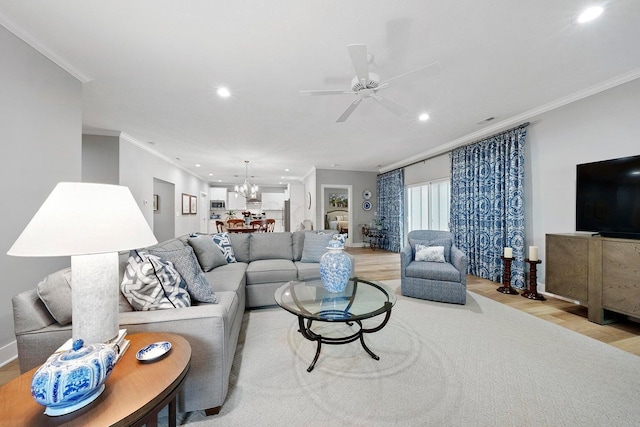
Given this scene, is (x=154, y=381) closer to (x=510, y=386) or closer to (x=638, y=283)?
(x=510, y=386)

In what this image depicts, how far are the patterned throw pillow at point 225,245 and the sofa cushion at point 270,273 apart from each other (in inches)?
15.9

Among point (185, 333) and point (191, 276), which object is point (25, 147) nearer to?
point (191, 276)

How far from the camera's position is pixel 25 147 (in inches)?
76.9

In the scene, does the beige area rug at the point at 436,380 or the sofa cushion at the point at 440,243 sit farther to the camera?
the sofa cushion at the point at 440,243

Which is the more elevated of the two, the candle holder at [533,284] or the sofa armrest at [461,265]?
the sofa armrest at [461,265]

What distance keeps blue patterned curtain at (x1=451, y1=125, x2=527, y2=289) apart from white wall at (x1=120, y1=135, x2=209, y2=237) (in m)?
6.25

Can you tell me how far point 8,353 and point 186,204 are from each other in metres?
5.95

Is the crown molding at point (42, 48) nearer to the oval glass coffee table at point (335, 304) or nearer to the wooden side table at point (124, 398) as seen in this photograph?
the wooden side table at point (124, 398)

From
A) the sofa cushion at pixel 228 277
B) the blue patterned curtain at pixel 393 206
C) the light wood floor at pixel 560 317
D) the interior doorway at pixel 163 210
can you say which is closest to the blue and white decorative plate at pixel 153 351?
the sofa cushion at pixel 228 277

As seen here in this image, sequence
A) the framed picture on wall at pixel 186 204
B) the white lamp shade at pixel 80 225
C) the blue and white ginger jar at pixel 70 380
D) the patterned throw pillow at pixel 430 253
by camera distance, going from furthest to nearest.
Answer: the framed picture on wall at pixel 186 204 < the patterned throw pillow at pixel 430 253 < the white lamp shade at pixel 80 225 < the blue and white ginger jar at pixel 70 380

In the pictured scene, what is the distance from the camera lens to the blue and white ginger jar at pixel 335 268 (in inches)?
76.2

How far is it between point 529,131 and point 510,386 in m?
3.48

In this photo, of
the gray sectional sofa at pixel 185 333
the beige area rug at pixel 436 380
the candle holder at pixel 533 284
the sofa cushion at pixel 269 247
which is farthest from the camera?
the sofa cushion at pixel 269 247

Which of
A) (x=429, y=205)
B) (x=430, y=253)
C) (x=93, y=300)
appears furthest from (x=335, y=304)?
(x=429, y=205)
